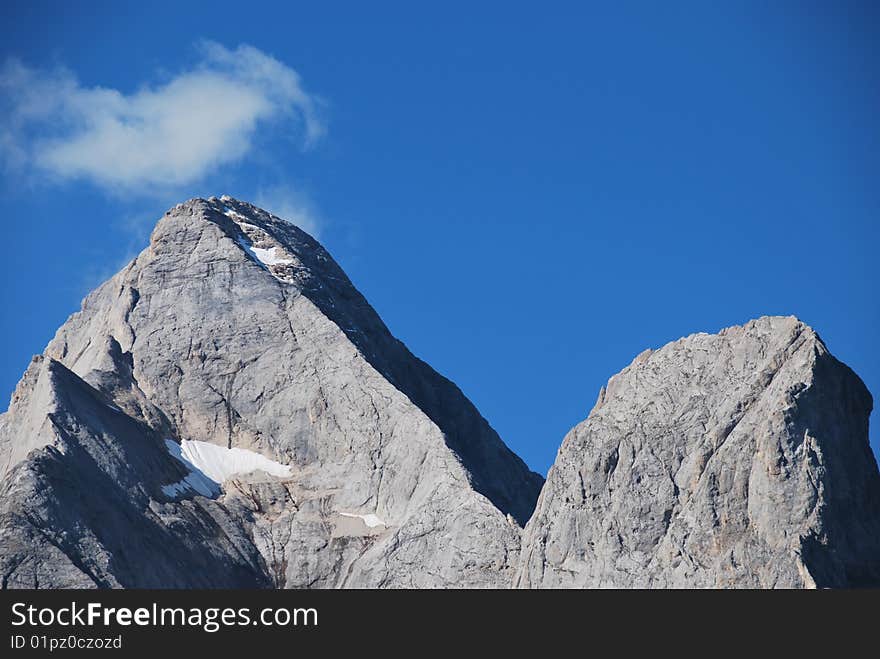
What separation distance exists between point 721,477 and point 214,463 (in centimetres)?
5064

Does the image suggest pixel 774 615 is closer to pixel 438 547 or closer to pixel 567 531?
pixel 567 531

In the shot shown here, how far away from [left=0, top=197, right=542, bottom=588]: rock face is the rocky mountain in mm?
210

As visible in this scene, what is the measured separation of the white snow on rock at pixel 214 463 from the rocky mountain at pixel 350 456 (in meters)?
0.25

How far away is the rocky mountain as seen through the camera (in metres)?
121

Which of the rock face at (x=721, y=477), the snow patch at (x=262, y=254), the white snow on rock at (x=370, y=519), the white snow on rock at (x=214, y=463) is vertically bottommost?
the rock face at (x=721, y=477)

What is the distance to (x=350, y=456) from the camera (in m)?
157

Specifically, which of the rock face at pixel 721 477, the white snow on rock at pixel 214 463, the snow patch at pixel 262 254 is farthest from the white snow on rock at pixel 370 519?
the snow patch at pixel 262 254

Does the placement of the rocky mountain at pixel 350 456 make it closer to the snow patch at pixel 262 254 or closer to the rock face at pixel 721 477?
the rock face at pixel 721 477

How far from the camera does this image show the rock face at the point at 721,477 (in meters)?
118

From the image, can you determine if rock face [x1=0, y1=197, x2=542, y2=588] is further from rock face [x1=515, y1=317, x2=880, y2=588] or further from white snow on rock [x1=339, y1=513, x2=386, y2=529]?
rock face [x1=515, y1=317, x2=880, y2=588]

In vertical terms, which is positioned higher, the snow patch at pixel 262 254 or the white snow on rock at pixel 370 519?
the snow patch at pixel 262 254

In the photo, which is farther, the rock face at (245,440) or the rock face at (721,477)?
the rock face at (245,440)

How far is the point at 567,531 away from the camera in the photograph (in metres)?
127

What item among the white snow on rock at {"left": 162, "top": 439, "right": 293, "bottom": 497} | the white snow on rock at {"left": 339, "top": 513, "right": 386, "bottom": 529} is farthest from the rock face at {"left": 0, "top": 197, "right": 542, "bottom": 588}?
the white snow on rock at {"left": 162, "top": 439, "right": 293, "bottom": 497}
